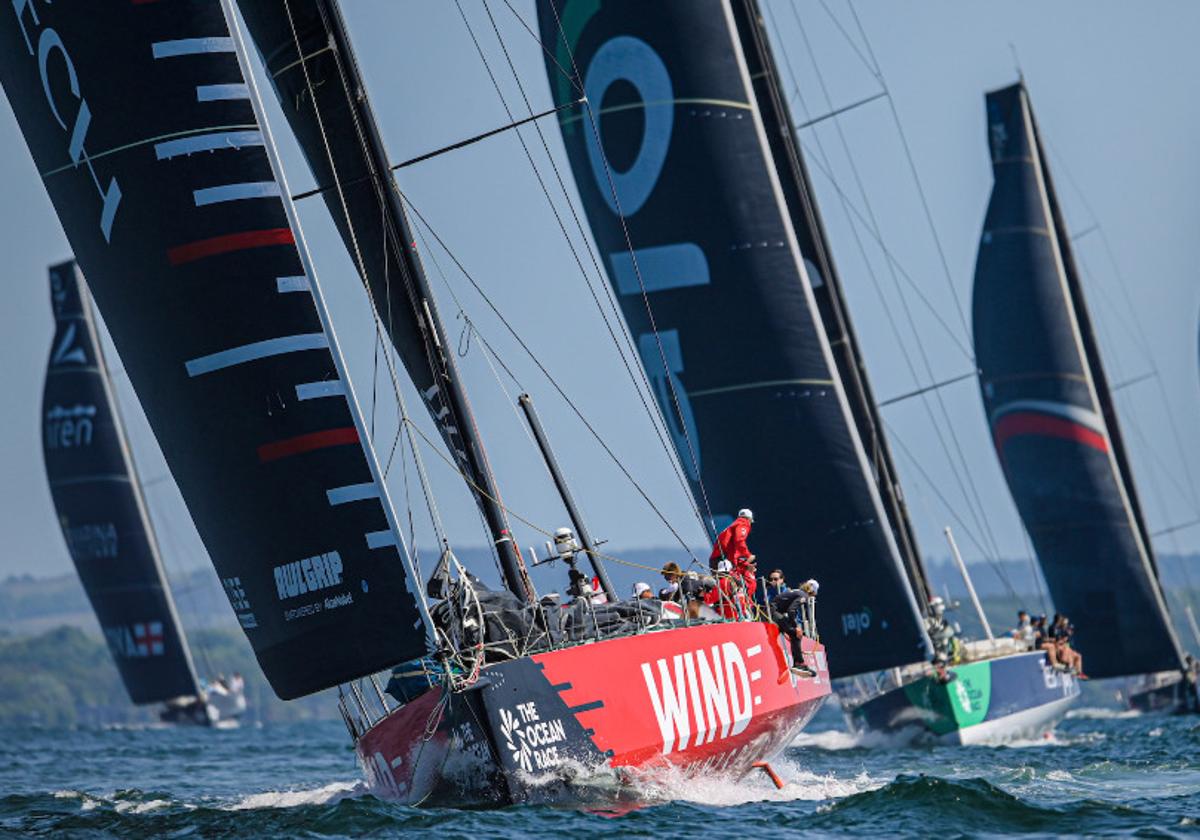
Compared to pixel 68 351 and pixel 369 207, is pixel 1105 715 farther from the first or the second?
pixel 369 207

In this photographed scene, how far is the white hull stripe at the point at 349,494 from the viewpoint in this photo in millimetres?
10469

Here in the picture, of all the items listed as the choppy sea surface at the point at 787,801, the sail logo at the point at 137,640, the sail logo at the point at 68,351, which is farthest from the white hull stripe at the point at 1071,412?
the sail logo at the point at 137,640

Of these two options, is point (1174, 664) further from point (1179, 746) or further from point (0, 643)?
point (0, 643)

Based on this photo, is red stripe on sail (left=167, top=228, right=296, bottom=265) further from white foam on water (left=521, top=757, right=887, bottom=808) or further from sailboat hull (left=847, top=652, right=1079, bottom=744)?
sailboat hull (left=847, top=652, right=1079, bottom=744)

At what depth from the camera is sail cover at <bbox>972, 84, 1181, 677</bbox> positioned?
27547 mm

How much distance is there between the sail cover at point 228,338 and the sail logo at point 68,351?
92.2 feet

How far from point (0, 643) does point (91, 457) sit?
83.8 metres

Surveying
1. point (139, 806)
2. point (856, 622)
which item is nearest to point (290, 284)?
point (139, 806)

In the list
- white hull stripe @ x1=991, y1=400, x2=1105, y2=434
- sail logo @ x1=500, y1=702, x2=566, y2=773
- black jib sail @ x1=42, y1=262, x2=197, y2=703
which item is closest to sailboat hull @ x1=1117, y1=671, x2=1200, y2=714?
white hull stripe @ x1=991, y1=400, x2=1105, y2=434

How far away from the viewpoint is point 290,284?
10.6 meters

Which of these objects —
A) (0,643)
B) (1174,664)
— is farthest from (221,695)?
(0,643)

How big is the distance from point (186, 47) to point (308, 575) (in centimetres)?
306

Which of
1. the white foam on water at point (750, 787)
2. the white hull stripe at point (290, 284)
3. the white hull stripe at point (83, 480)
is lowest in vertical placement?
Result: the white foam on water at point (750, 787)

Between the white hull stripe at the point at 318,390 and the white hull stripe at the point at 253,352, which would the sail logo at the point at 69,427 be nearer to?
the white hull stripe at the point at 253,352
